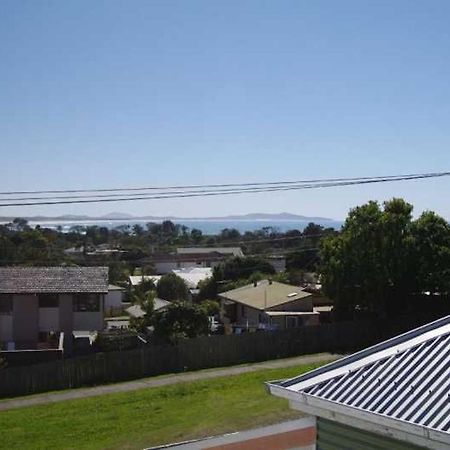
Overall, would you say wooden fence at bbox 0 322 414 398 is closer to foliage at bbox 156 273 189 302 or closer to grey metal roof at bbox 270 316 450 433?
grey metal roof at bbox 270 316 450 433

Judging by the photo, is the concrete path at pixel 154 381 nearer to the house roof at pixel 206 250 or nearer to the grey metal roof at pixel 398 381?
the grey metal roof at pixel 398 381

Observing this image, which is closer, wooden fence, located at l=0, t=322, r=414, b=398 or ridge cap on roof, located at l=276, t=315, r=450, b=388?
ridge cap on roof, located at l=276, t=315, r=450, b=388

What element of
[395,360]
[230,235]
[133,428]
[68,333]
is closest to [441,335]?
[395,360]

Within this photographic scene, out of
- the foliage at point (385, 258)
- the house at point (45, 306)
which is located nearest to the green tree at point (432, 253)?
the foliage at point (385, 258)

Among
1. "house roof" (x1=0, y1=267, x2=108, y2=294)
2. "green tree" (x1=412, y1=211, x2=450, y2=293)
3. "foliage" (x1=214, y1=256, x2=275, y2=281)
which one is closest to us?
"green tree" (x1=412, y1=211, x2=450, y2=293)

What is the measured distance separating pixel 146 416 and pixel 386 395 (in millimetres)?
12924

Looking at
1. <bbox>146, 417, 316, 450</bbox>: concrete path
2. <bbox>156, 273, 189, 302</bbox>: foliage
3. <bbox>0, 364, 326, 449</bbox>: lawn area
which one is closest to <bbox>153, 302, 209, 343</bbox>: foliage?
<bbox>0, 364, 326, 449</bbox>: lawn area

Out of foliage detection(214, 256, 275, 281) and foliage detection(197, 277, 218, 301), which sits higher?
foliage detection(214, 256, 275, 281)

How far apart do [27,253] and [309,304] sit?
147ft

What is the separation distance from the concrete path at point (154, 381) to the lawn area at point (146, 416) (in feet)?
3.11

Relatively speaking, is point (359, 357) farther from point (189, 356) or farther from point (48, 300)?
point (48, 300)

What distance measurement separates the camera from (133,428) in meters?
18.3

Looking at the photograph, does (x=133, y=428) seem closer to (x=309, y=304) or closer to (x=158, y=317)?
(x=158, y=317)

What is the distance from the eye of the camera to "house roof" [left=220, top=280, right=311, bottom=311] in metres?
39.0
